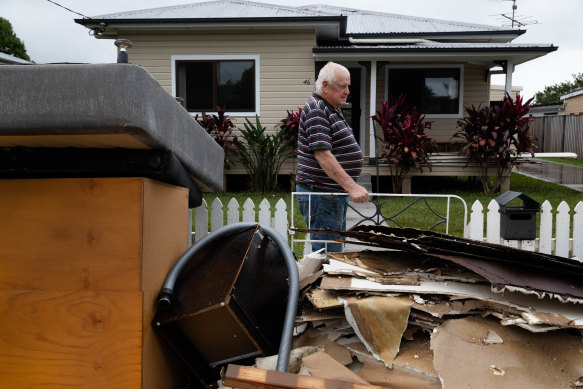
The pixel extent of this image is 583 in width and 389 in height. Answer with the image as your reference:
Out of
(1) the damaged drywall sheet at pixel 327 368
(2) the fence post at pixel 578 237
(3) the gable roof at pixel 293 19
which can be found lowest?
(2) the fence post at pixel 578 237

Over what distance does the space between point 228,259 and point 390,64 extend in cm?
1181

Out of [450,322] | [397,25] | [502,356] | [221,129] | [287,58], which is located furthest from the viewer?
[397,25]

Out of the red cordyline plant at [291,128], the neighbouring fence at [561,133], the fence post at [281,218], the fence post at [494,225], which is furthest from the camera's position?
the neighbouring fence at [561,133]

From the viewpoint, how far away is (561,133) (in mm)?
25062

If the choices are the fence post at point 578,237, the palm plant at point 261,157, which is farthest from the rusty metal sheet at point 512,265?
the palm plant at point 261,157

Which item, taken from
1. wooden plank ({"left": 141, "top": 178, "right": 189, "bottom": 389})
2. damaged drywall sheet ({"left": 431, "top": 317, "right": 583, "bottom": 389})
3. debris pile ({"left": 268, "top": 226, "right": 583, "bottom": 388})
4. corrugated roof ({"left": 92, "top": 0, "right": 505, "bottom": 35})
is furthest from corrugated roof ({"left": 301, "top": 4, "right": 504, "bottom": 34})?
damaged drywall sheet ({"left": 431, "top": 317, "right": 583, "bottom": 389})

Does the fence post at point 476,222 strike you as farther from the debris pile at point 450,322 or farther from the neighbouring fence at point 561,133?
the neighbouring fence at point 561,133

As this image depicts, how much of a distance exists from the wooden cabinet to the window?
12.0 m

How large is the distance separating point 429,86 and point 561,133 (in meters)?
16.1

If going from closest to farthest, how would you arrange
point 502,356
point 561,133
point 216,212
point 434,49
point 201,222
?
1. point 502,356
2. point 201,222
3. point 216,212
4. point 434,49
5. point 561,133

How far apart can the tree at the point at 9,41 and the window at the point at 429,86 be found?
27.7 meters

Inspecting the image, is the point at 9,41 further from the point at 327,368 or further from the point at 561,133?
the point at 327,368

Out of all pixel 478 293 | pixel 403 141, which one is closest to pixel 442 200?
pixel 403 141

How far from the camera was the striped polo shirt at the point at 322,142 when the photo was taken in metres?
3.02
